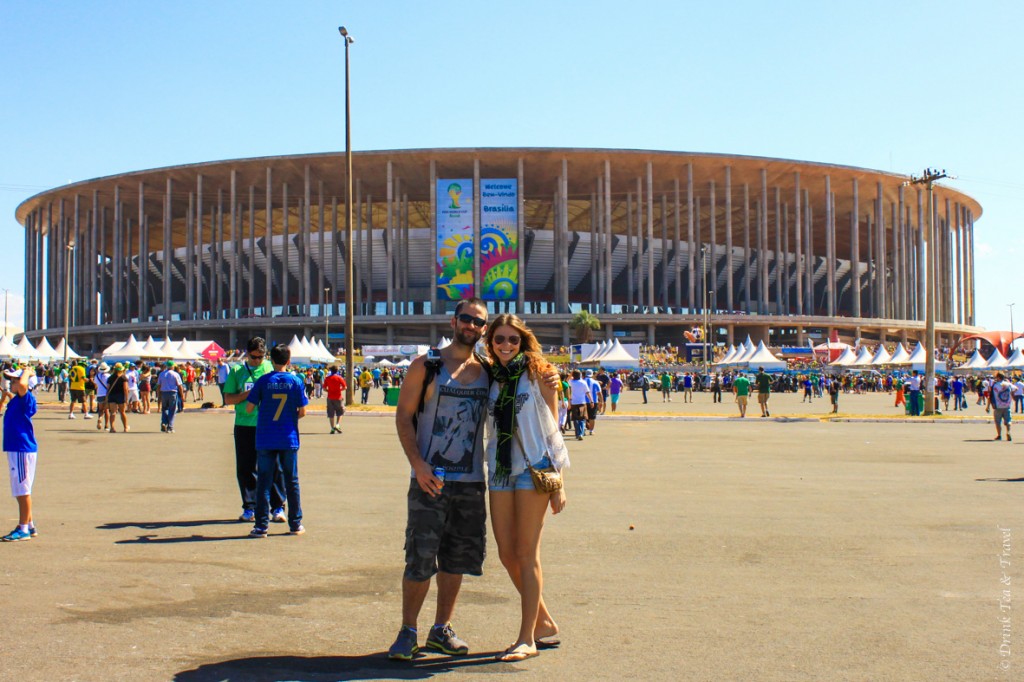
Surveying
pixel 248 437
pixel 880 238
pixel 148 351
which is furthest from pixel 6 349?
pixel 880 238

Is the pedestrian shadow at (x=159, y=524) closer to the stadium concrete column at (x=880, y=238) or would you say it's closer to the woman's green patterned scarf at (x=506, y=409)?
the woman's green patterned scarf at (x=506, y=409)

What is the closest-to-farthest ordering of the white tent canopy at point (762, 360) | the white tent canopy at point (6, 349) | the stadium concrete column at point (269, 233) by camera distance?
the white tent canopy at point (6, 349), the white tent canopy at point (762, 360), the stadium concrete column at point (269, 233)

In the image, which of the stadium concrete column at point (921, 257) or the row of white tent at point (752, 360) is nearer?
the row of white tent at point (752, 360)

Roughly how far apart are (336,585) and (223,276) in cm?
8485

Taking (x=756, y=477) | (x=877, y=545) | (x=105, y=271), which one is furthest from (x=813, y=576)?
(x=105, y=271)

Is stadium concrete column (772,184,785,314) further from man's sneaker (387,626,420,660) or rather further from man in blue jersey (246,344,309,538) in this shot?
man's sneaker (387,626,420,660)

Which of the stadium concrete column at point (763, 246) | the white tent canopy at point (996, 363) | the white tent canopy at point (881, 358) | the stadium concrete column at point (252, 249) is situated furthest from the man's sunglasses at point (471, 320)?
the stadium concrete column at point (252, 249)

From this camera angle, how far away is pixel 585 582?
20.1 ft

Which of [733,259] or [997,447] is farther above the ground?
[733,259]

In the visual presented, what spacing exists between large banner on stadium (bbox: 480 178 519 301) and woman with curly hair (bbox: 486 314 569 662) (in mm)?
67608

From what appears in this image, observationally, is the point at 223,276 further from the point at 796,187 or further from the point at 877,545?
the point at 877,545

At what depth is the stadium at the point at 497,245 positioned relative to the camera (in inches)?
2938

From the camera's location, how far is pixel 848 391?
59.4 m

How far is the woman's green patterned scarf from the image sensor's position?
4695mm
